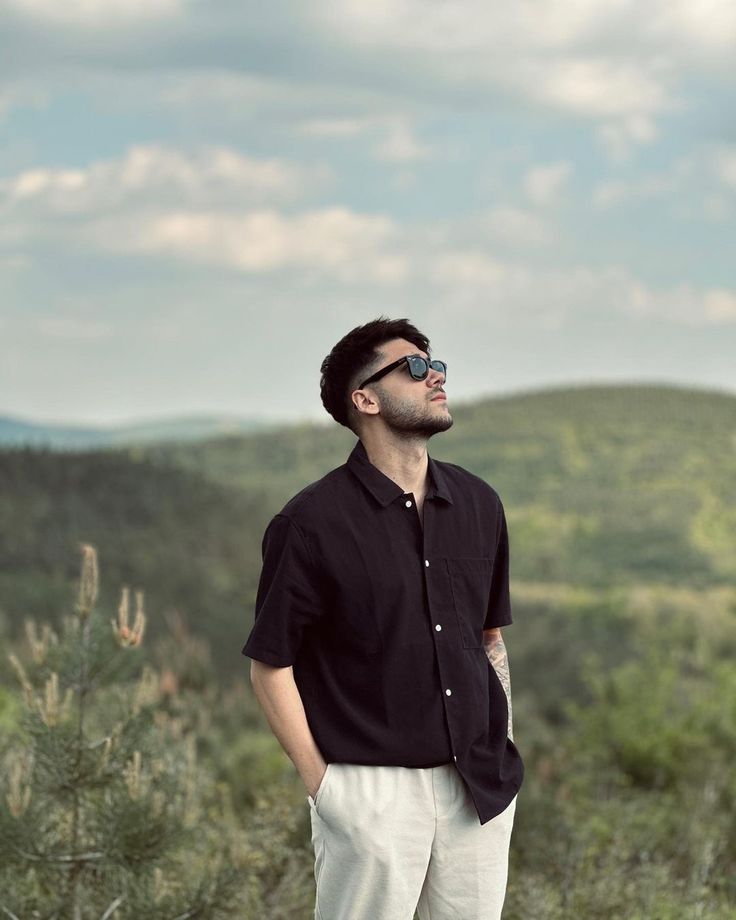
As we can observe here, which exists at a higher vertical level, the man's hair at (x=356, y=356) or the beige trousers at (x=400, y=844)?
the man's hair at (x=356, y=356)

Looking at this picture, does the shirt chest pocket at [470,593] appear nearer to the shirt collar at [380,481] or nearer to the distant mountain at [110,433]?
the shirt collar at [380,481]

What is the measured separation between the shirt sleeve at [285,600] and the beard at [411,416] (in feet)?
1.16

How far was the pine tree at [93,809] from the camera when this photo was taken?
4242mm

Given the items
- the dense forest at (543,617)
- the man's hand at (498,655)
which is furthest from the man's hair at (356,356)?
the dense forest at (543,617)

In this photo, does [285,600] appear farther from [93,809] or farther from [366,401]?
[93,809]

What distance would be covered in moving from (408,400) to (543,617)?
44.0 metres

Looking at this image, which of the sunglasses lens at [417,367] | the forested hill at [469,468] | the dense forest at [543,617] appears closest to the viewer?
the sunglasses lens at [417,367]

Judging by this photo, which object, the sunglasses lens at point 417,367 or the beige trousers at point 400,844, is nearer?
the beige trousers at point 400,844

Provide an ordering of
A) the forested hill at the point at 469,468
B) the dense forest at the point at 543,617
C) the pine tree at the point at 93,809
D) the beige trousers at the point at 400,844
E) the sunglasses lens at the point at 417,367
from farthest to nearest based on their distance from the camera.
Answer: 1. the forested hill at the point at 469,468
2. the dense forest at the point at 543,617
3. the pine tree at the point at 93,809
4. the sunglasses lens at the point at 417,367
5. the beige trousers at the point at 400,844

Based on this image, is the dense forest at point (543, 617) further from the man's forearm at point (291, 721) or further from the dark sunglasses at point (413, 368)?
the dark sunglasses at point (413, 368)

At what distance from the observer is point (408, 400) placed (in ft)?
10.3

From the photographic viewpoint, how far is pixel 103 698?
557cm

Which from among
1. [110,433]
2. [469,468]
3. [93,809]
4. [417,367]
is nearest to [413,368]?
[417,367]

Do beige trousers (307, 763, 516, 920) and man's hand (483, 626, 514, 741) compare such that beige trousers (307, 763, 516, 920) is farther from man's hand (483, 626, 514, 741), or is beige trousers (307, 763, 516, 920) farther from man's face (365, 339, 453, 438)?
man's face (365, 339, 453, 438)
